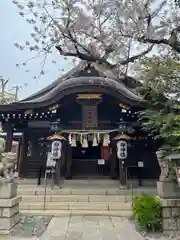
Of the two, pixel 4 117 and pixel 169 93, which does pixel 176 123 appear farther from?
pixel 4 117

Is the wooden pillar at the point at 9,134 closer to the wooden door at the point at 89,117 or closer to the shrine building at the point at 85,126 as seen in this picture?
the shrine building at the point at 85,126

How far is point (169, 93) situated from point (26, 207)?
5934 millimetres

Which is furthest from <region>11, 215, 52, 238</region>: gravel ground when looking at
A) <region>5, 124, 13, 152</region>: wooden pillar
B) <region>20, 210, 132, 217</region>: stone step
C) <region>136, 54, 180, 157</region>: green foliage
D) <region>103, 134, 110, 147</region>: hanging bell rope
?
<region>5, 124, 13, 152</region>: wooden pillar

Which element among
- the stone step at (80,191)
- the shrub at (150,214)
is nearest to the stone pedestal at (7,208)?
the shrub at (150,214)

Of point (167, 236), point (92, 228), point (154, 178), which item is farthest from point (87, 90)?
point (167, 236)

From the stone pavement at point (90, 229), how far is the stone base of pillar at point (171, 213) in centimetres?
74

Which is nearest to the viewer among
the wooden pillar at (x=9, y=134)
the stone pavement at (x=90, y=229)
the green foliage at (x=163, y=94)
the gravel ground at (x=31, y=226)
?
the stone pavement at (x=90, y=229)

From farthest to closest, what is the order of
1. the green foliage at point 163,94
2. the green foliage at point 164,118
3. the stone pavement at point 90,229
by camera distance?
the green foliage at point 163,94, the green foliage at point 164,118, the stone pavement at point 90,229

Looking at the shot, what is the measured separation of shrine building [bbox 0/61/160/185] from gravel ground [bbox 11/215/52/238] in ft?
14.3

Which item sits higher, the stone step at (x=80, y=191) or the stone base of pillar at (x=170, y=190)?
the stone base of pillar at (x=170, y=190)

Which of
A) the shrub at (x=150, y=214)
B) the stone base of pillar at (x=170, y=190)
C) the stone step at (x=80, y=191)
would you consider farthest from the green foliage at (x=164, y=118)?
the stone step at (x=80, y=191)

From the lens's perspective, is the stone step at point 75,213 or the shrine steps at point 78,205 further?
the shrine steps at point 78,205

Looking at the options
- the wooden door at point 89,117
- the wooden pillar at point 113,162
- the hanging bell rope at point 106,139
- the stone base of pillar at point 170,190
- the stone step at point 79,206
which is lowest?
the stone step at point 79,206

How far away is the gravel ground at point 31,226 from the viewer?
5.81m
